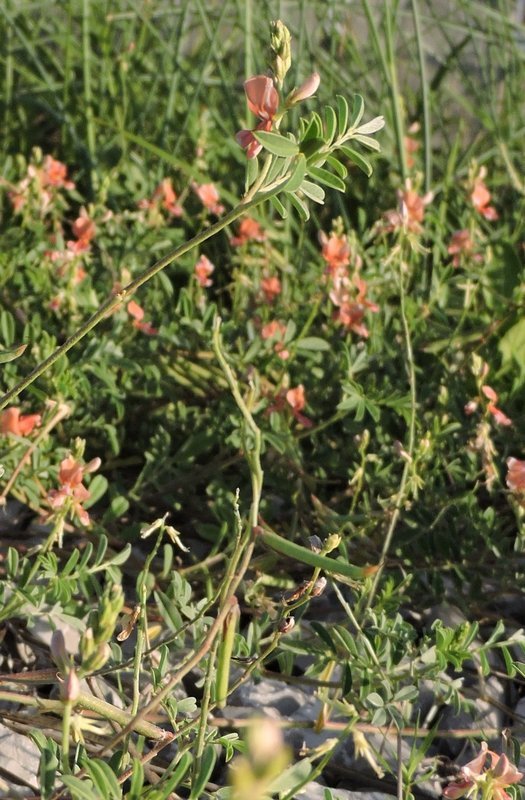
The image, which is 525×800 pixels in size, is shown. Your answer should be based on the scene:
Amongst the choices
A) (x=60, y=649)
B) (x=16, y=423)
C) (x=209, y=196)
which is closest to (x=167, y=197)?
(x=209, y=196)

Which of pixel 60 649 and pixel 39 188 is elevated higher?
pixel 39 188

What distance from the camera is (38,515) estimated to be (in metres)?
1.90

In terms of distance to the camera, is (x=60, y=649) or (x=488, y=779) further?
(x=488, y=779)

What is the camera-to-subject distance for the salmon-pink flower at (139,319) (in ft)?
6.09

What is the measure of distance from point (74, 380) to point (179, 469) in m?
0.24

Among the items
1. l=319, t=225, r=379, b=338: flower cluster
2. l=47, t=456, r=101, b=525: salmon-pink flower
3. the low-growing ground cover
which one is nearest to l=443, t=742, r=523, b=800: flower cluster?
the low-growing ground cover

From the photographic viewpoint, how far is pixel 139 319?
188 centimetres

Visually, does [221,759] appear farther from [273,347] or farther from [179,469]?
[273,347]

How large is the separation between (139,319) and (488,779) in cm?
100

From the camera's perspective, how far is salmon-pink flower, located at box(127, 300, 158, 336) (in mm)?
1855

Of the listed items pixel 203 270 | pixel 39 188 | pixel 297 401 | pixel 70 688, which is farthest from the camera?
pixel 39 188

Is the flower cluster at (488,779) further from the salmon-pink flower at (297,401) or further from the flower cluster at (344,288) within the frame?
the flower cluster at (344,288)

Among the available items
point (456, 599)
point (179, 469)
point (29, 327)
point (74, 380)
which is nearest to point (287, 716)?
point (456, 599)

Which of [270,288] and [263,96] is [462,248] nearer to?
[270,288]
